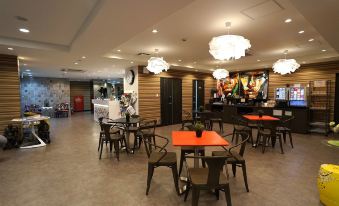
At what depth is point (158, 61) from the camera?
5.30 metres

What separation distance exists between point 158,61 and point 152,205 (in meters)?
3.81

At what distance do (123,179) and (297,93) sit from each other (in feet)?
25.7

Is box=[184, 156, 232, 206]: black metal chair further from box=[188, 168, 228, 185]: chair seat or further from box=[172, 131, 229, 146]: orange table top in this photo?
box=[172, 131, 229, 146]: orange table top

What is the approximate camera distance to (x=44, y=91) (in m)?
13.5

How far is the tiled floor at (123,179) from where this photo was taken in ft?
8.79

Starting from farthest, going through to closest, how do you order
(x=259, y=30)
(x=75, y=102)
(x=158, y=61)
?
(x=75, y=102) < (x=158, y=61) < (x=259, y=30)

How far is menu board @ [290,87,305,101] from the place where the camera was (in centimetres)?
756

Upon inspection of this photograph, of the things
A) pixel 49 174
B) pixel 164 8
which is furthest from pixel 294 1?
pixel 49 174

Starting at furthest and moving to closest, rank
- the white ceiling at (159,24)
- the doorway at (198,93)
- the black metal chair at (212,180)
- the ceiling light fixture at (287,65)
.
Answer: the doorway at (198,93) < the ceiling light fixture at (287,65) < the white ceiling at (159,24) < the black metal chair at (212,180)

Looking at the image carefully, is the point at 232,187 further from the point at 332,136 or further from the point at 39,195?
the point at 332,136

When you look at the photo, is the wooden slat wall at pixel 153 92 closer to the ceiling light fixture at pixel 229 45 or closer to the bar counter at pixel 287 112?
the bar counter at pixel 287 112

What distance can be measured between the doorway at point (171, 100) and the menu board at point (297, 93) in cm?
502

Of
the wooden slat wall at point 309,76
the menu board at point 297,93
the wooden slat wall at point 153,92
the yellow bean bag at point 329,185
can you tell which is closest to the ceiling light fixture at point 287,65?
the menu board at point 297,93

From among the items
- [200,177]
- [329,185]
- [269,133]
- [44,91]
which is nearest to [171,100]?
[269,133]
